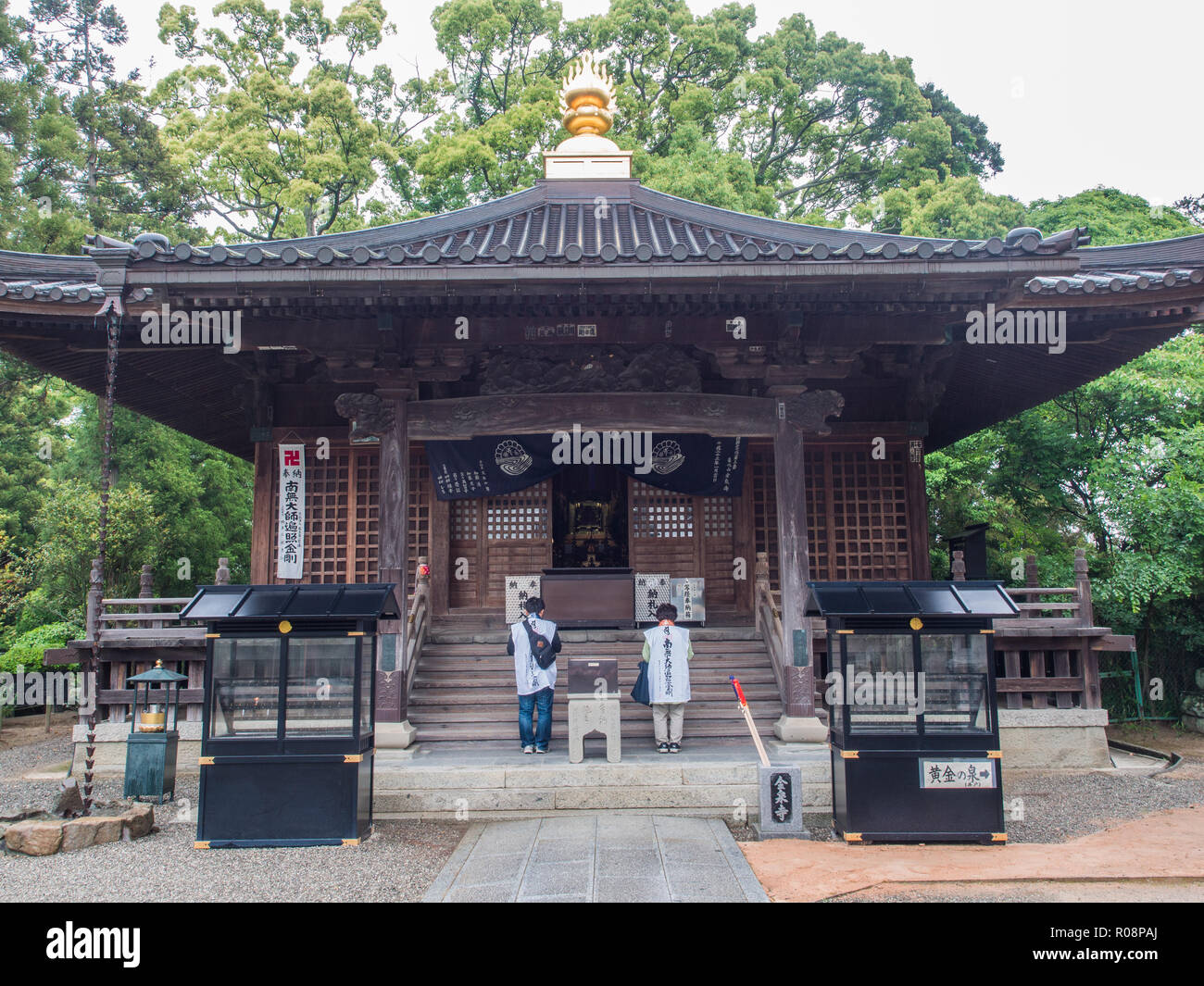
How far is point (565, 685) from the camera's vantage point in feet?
32.7

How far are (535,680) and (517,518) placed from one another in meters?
4.40

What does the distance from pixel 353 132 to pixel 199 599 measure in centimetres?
2047

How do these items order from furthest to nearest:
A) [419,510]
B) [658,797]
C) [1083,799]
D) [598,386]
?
1. [419,510]
2. [598,386]
3. [1083,799]
4. [658,797]

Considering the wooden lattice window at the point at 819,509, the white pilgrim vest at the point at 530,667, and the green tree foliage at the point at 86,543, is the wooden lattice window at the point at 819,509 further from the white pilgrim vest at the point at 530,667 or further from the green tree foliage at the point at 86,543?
the green tree foliage at the point at 86,543

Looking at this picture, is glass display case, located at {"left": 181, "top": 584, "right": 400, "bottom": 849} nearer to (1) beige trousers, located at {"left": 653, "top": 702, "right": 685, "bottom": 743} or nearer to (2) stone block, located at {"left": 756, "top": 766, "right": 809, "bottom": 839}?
(1) beige trousers, located at {"left": 653, "top": 702, "right": 685, "bottom": 743}

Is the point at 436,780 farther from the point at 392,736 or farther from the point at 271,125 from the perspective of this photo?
the point at 271,125

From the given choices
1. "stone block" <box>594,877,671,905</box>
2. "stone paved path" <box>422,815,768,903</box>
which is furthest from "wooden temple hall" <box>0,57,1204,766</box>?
"stone block" <box>594,877,671,905</box>

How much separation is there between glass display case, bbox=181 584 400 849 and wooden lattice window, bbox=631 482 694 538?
598cm

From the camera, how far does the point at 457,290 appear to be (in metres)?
7.45

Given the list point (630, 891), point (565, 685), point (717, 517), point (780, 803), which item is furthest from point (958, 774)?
point (717, 517)

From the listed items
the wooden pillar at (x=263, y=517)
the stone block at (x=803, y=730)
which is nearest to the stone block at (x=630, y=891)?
the stone block at (x=803, y=730)

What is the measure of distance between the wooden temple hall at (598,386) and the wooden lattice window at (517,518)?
4 centimetres

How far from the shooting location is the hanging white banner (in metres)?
11.5

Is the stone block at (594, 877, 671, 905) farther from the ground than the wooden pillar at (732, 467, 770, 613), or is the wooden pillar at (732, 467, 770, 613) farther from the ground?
the wooden pillar at (732, 467, 770, 613)
